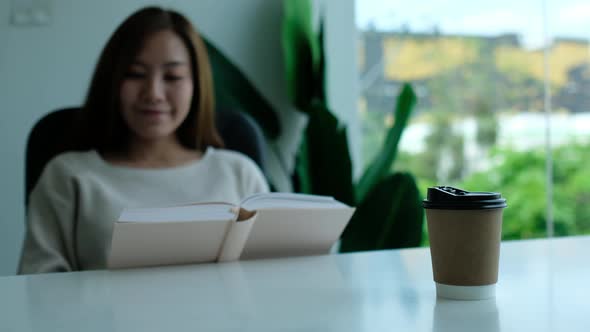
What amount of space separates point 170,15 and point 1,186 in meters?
1.09

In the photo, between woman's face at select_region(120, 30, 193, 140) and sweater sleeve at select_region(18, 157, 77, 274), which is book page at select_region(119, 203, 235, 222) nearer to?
sweater sleeve at select_region(18, 157, 77, 274)

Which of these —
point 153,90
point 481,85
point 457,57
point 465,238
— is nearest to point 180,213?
point 465,238

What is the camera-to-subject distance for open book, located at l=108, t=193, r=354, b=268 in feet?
3.20

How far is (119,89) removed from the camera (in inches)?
61.7

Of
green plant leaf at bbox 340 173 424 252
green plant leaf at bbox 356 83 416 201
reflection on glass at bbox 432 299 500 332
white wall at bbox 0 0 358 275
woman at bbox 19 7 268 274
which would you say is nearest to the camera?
reflection on glass at bbox 432 299 500 332

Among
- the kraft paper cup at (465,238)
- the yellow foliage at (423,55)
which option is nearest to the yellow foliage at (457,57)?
the yellow foliage at (423,55)

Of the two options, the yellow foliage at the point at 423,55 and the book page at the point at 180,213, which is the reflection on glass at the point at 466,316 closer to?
the book page at the point at 180,213

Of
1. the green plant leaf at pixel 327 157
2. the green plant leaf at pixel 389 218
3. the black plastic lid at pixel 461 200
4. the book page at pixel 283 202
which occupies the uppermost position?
the black plastic lid at pixel 461 200

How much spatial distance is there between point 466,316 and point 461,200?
0.12 meters

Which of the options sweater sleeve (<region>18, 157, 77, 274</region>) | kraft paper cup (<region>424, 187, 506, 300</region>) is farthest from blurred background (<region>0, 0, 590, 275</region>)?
kraft paper cup (<region>424, 187, 506, 300</region>)

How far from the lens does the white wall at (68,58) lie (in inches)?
91.4

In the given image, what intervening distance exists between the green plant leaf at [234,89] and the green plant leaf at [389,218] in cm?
59

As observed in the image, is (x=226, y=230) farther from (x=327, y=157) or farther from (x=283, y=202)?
(x=327, y=157)

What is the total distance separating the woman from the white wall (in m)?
0.83
